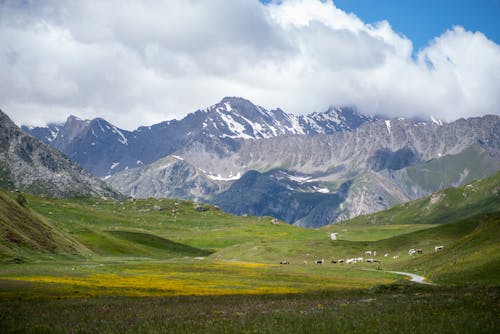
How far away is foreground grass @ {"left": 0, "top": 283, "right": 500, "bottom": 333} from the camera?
1307 inches

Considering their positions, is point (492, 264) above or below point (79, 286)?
above

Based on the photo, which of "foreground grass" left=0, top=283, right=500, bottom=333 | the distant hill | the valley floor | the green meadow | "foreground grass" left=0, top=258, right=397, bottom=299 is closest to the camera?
"foreground grass" left=0, top=283, right=500, bottom=333

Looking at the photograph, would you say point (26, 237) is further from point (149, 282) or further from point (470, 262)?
point (470, 262)

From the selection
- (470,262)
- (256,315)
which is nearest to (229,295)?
(256,315)

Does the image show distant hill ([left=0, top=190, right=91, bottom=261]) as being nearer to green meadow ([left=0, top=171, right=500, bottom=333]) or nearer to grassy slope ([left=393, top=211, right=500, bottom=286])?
green meadow ([left=0, top=171, right=500, bottom=333])

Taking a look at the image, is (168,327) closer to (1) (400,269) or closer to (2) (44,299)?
(2) (44,299)

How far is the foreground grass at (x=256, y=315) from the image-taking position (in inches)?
1307

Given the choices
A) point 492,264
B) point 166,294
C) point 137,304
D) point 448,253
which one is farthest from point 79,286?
point 448,253

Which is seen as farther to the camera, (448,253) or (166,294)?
(448,253)

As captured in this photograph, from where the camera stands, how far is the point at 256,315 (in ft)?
133

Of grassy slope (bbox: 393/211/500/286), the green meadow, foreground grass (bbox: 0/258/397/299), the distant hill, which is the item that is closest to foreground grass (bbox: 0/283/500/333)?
the green meadow

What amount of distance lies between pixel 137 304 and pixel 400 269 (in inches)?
3150

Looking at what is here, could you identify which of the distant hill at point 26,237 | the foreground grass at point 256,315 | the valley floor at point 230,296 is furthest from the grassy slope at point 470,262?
the distant hill at point 26,237

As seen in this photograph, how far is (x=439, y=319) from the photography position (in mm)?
34406
